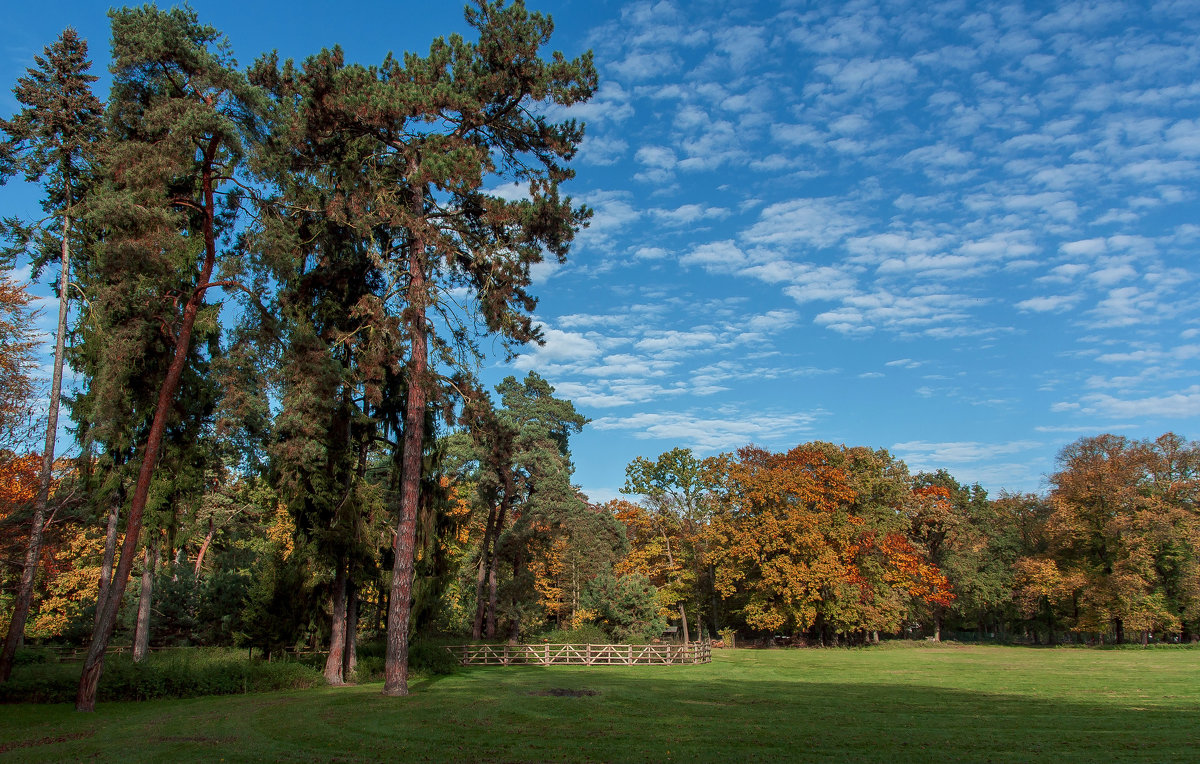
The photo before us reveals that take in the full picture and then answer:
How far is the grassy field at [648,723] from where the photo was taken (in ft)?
31.6

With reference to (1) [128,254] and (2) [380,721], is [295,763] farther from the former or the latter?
(1) [128,254]

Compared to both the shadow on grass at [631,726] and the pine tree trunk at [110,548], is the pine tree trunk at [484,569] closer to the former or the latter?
the shadow on grass at [631,726]

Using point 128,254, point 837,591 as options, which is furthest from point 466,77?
point 837,591

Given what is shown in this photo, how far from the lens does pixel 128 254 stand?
1473cm

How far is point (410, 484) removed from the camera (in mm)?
18078

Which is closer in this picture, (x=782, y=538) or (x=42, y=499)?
(x=42, y=499)

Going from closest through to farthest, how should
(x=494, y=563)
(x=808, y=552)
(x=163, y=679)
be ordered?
1. (x=163, y=679)
2. (x=494, y=563)
3. (x=808, y=552)

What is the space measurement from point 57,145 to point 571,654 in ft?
85.3

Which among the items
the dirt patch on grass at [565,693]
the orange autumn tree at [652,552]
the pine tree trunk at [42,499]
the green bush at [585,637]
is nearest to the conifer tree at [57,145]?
the pine tree trunk at [42,499]

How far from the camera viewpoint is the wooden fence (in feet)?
95.6

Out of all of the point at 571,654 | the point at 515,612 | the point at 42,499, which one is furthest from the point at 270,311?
the point at 515,612

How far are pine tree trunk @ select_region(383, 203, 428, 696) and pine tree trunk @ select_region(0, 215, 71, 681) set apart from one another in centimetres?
878

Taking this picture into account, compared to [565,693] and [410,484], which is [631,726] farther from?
[410,484]

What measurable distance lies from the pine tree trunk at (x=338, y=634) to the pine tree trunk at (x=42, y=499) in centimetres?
736
